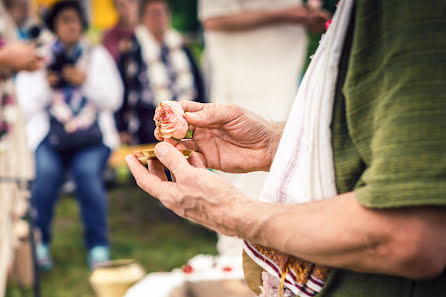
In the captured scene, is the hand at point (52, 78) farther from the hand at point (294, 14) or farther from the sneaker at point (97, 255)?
the hand at point (294, 14)

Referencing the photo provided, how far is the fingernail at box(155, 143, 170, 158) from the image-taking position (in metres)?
1.26

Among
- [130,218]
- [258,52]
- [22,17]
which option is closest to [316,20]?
[258,52]

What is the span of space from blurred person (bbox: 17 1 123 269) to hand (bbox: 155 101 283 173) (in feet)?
9.16

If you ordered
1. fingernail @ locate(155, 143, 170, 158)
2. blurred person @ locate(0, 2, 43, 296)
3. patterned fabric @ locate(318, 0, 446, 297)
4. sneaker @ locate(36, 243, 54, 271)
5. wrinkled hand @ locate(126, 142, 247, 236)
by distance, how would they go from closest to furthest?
patterned fabric @ locate(318, 0, 446, 297)
wrinkled hand @ locate(126, 142, 247, 236)
fingernail @ locate(155, 143, 170, 158)
blurred person @ locate(0, 2, 43, 296)
sneaker @ locate(36, 243, 54, 271)

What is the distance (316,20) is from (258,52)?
0.53m

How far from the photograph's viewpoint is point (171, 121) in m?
1.39

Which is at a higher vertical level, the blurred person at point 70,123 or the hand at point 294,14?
the hand at point 294,14

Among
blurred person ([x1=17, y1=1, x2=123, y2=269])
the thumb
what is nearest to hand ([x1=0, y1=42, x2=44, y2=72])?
blurred person ([x1=17, y1=1, x2=123, y2=269])

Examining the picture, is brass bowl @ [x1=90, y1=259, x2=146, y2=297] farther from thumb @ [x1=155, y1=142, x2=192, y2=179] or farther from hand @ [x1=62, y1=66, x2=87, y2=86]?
hand @ [x1=62, y1=66, x2=87, y2=86]

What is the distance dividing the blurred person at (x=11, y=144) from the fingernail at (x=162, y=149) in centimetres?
216

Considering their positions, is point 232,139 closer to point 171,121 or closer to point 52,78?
point 171,121

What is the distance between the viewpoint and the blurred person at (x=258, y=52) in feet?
11.3

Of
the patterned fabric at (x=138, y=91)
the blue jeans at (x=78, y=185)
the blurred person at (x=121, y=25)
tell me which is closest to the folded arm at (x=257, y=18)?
the blue jeans at (x=78, y=185)

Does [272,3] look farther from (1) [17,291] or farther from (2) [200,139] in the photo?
(1) [17,291]
